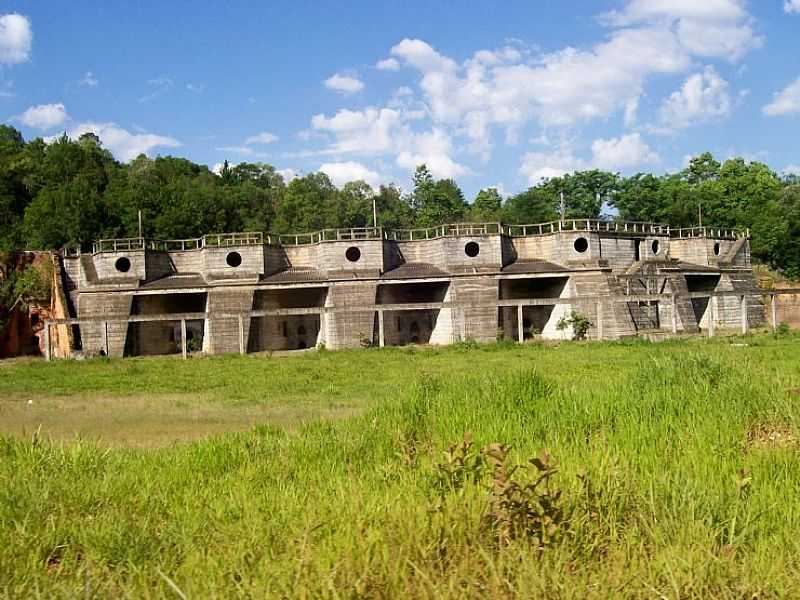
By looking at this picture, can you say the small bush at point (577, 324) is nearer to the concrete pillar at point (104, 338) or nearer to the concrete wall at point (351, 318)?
the concrete wall at point (351, 318)

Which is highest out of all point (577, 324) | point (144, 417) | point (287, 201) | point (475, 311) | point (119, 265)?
point (287, 201)

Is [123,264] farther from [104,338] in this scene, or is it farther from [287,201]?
[287,201]

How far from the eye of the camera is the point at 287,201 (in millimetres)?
64688

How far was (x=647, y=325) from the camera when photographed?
32.7 metres

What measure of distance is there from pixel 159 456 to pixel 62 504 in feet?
5.47

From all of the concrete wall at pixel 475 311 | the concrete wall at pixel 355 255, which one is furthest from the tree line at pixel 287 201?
the concrete wall at pixel 475 311

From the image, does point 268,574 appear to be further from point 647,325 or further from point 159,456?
point 647,325

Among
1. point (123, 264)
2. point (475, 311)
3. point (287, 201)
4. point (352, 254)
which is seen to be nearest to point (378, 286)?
point (352, 254)

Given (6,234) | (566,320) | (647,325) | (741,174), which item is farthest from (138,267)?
(741,174)

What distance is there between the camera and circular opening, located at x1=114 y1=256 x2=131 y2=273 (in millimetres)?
33219

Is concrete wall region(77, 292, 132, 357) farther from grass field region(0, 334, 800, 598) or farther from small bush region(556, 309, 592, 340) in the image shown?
grass field region(0, 334, 800, 598)

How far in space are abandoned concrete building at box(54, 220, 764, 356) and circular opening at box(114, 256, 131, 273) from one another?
51 millimetres

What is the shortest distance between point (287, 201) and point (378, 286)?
113ft

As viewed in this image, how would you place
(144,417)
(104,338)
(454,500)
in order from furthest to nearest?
(104,338) < (144,417) < (454,500)
